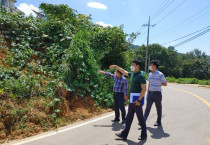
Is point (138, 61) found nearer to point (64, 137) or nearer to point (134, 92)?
point (134, 92)

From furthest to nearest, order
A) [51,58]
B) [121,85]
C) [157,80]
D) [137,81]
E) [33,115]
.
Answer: [51,58]
[121,85]
[157,80]
[33,115]
[137,81]

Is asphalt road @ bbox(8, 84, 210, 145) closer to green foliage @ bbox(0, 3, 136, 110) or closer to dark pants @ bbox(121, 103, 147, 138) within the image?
dark pants @ bbox(121, 103, 147, 138)

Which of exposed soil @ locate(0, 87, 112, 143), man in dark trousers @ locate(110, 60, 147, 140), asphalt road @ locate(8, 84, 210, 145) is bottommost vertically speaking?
asphalt road @ locate(8, 84, 210, 145)

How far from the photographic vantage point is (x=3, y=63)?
5.95 metres

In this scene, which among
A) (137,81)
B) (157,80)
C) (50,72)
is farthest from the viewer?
(50,72)

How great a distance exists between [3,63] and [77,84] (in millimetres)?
2667

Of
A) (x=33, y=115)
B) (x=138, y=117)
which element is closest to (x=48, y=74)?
(x=33, y=115)

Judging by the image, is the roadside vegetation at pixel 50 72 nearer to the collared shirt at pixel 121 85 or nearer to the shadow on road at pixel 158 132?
the collared shirt at pixel 121 85

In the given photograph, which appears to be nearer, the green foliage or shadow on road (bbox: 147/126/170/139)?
shadow on road (bbox: 147/126/170/139)

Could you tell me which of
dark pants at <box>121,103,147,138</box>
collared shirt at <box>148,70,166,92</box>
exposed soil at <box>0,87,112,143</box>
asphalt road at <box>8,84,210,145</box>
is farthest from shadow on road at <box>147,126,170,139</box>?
exposed soil at <box>0,87,112,143</box>

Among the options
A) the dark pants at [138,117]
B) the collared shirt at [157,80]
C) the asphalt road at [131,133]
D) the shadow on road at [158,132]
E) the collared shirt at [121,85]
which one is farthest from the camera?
the collared shirt at [121,85]

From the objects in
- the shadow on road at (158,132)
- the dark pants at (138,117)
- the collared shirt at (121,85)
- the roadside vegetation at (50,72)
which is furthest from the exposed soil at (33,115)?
the shadow on road at (158,132)

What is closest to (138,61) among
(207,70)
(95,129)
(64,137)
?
(95,129)

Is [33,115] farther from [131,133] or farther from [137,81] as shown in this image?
[137,81]
